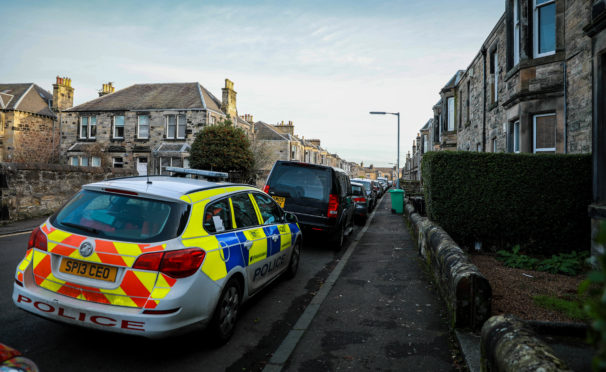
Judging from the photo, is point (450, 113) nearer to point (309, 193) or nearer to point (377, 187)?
point (377, 187)

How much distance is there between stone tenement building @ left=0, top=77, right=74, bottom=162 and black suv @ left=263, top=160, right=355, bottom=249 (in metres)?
30.4

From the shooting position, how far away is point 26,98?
3306 cm

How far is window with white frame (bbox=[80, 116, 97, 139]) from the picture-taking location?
3344cm

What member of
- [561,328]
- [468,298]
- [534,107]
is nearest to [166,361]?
[468,298]

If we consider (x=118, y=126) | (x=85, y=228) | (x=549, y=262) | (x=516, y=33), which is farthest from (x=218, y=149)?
(x=85, y=228)

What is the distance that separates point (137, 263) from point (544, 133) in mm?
10863

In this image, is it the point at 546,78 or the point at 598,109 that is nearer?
the point at 598,109

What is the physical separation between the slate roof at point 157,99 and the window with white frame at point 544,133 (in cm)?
2559

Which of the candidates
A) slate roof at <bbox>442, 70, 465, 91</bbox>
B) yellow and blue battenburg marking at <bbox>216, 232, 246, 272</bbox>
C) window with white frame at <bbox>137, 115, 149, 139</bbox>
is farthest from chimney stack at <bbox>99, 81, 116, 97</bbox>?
yellow and blue battenburg marking at <bbox>216, 232, 246, 272</bbox>

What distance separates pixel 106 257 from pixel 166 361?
1.16m

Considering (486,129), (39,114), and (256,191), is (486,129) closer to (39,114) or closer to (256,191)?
(256,191)

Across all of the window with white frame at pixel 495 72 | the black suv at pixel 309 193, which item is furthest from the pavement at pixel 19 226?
the window with white frame at pixel 495 72

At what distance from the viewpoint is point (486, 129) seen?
52.3 feet

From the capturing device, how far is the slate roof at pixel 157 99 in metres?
32.5
